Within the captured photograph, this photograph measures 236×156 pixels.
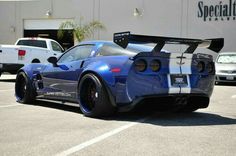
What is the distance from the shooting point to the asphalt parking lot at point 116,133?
523cm

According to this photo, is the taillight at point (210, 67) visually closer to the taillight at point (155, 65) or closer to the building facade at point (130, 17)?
the taillight at point (155, 65)

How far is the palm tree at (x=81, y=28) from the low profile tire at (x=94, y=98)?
2010cm

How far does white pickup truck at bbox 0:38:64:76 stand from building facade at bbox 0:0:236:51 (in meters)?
8.42

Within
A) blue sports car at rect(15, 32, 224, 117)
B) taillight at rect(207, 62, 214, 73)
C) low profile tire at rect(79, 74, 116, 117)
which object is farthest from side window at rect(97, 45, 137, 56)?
taillight at rect(207, 62, 214, 73)

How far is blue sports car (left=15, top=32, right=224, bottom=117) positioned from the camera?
282 inches

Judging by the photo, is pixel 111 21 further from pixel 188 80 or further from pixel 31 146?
pixel 31 146

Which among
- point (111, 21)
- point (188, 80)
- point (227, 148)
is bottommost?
point (227, 148)

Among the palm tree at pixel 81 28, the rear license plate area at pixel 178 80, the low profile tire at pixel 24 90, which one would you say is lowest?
the low profile tire at pixel 24 90

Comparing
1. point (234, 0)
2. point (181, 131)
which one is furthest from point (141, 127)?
point (234, 0)

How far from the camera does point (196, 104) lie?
8.27 meters

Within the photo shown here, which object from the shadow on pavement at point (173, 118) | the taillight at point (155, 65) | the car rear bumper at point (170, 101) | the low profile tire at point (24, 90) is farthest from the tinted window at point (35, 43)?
the taillight at point (155, 65)

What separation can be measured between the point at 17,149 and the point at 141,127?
200cm

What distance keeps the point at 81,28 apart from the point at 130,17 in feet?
9.79

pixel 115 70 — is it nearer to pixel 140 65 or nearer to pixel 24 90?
pixel 140 65
